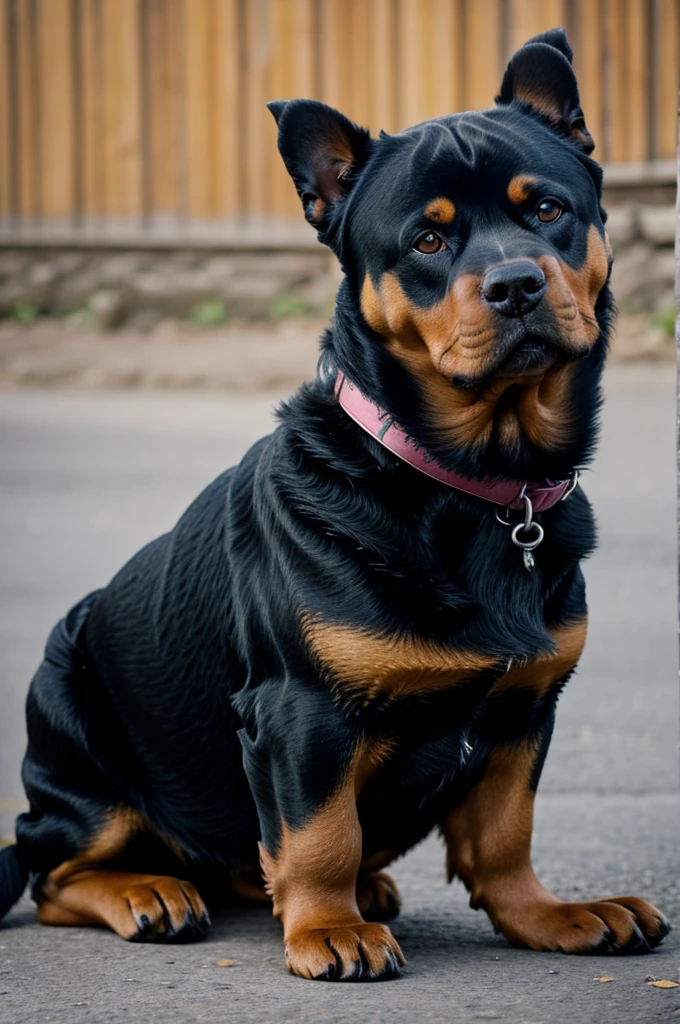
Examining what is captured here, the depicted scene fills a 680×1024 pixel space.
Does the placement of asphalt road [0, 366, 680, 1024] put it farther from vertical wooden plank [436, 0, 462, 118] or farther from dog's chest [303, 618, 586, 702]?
vertical wooden plank [436, 0, 462, 118]

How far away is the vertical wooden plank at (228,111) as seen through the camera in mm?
10555

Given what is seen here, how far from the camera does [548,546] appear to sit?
9.44 feet

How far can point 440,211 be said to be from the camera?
2.78m

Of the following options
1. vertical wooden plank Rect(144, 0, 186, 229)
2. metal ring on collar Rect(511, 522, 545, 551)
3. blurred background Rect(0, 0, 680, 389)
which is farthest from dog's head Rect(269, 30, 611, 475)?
vertical wooden plank Rect(144, 0, 186, 229)

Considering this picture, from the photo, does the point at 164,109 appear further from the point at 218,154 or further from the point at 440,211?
the point at 440,211

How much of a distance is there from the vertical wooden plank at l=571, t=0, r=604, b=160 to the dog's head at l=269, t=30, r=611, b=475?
7.27m

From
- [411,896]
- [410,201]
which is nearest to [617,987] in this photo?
[411,896]

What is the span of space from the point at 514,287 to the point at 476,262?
11 centimetres

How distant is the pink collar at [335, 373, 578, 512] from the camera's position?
2.84m

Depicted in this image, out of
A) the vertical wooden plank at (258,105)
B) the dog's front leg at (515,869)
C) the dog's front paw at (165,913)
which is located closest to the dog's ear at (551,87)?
the dog's front leg at (515,869)

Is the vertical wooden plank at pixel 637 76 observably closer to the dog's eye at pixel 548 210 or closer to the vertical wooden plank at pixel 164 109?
the vertical wooden plank at pixel 164 109

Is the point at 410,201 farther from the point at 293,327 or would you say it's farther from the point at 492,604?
the point at 293,327

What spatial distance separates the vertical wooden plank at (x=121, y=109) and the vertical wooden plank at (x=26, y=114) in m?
0.29

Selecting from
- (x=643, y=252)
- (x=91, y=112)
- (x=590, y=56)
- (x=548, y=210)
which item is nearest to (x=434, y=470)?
(x=548, y=210)
